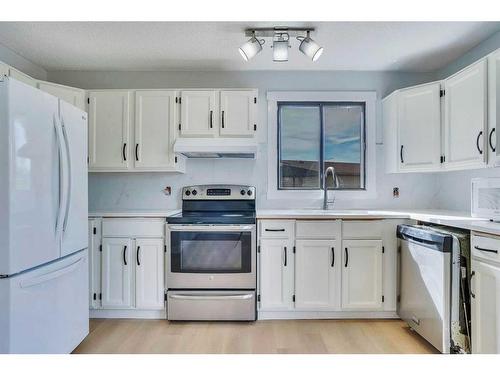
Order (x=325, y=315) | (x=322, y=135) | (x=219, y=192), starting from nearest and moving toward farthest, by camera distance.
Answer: (x=325, y=315) → (x=219, y=192) → (x=322, y=135)

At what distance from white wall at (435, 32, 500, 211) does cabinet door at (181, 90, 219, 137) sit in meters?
2.24

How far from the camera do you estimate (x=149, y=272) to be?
266cm

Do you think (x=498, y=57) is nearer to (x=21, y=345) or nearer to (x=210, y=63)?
(x=210, y=63)

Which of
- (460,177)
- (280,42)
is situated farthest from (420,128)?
(280,42)

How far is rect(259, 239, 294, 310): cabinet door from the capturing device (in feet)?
8.60

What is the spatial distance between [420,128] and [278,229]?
152 cm

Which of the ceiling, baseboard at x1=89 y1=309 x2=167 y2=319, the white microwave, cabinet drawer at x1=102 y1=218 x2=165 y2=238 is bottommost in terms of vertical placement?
baseboard at x1=89 y1=309 x2=167 y2=319

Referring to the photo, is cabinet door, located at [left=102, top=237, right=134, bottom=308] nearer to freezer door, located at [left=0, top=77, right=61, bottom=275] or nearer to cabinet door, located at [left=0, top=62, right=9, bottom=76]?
freezer door, located at [left=0, top=77, right=61, bottom=275]

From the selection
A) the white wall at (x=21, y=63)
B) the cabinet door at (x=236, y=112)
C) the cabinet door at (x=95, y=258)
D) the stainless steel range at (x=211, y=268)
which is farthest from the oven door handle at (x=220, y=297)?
the white wall at (x=21, y=63)

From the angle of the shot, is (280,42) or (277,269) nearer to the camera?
(280,42)

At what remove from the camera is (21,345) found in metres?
1.56

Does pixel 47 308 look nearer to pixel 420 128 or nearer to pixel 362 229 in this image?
pixel 362 229

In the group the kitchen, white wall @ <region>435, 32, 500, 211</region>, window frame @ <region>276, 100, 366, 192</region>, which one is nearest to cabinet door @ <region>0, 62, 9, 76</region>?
the kitchen
